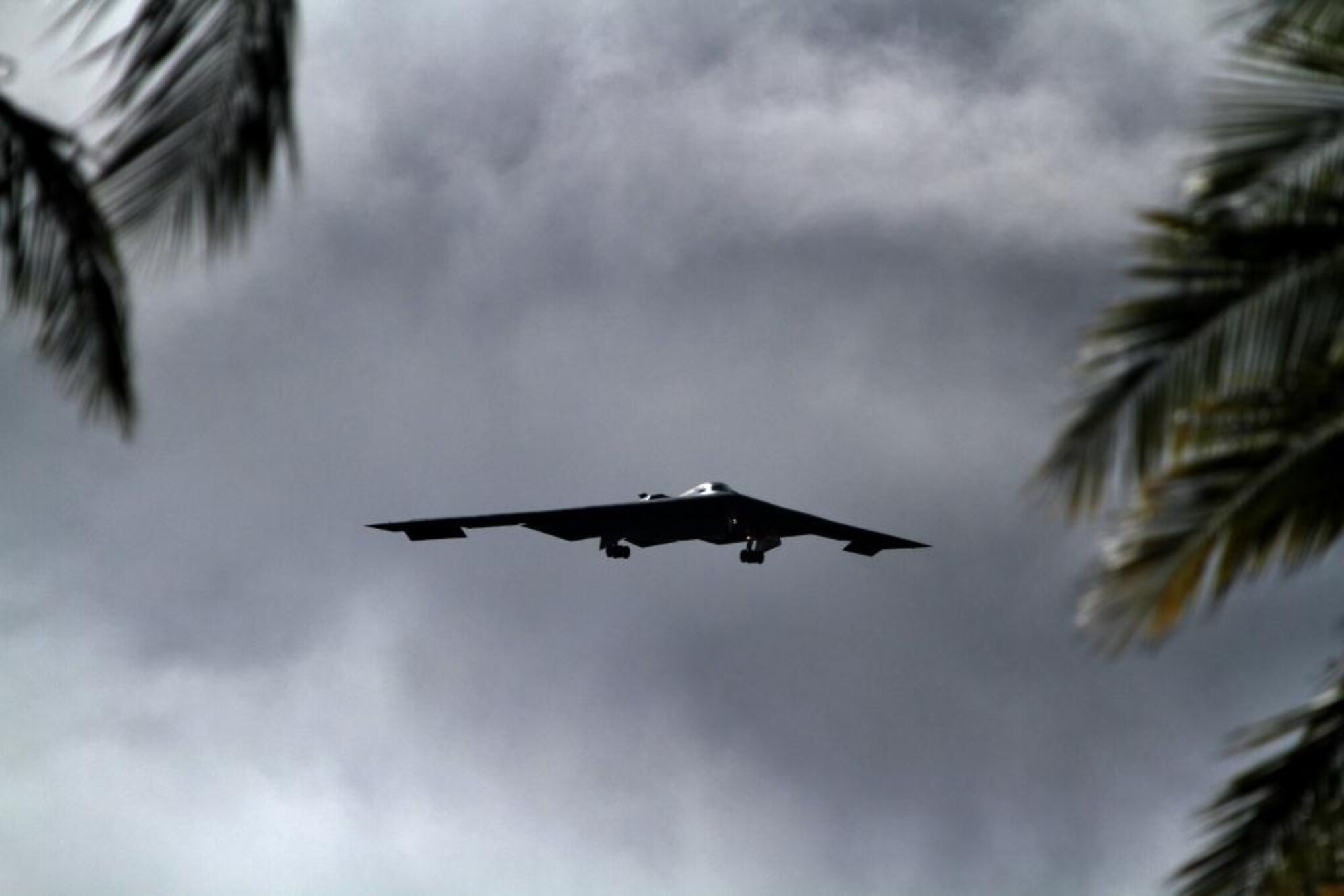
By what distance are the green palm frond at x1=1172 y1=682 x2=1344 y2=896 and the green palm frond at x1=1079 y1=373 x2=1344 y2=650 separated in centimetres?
94

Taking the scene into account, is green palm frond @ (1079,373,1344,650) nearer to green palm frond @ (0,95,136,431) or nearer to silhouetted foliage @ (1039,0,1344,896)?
silhouetted foliage @ (1039,0,1344,896)

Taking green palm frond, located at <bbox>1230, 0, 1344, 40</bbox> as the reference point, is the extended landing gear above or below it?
above

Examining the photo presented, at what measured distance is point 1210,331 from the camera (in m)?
8.48

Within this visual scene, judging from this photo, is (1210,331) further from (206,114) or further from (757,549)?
(757,549)

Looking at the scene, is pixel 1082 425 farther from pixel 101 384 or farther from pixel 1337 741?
pixel 101 384

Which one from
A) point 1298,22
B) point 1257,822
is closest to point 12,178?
point 1298,22

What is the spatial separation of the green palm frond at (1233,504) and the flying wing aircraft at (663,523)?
4407 centimetres

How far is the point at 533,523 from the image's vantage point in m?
55.9

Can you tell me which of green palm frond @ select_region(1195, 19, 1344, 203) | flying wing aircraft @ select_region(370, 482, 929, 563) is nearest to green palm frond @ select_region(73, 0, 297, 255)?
green palm frond @ select_region(1195, 19, 1344, 203)

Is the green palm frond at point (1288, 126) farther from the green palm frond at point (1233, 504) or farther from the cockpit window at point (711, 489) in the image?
the cockpit window at point (711, 489)

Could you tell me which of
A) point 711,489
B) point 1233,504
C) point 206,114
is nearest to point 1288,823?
point 1233,504

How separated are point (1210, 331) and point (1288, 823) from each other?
2695mm

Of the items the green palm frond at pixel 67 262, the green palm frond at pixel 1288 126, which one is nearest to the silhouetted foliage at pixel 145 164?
the green palm frond at pixel 67 262

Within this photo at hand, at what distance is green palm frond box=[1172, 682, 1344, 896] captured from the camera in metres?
8.48
